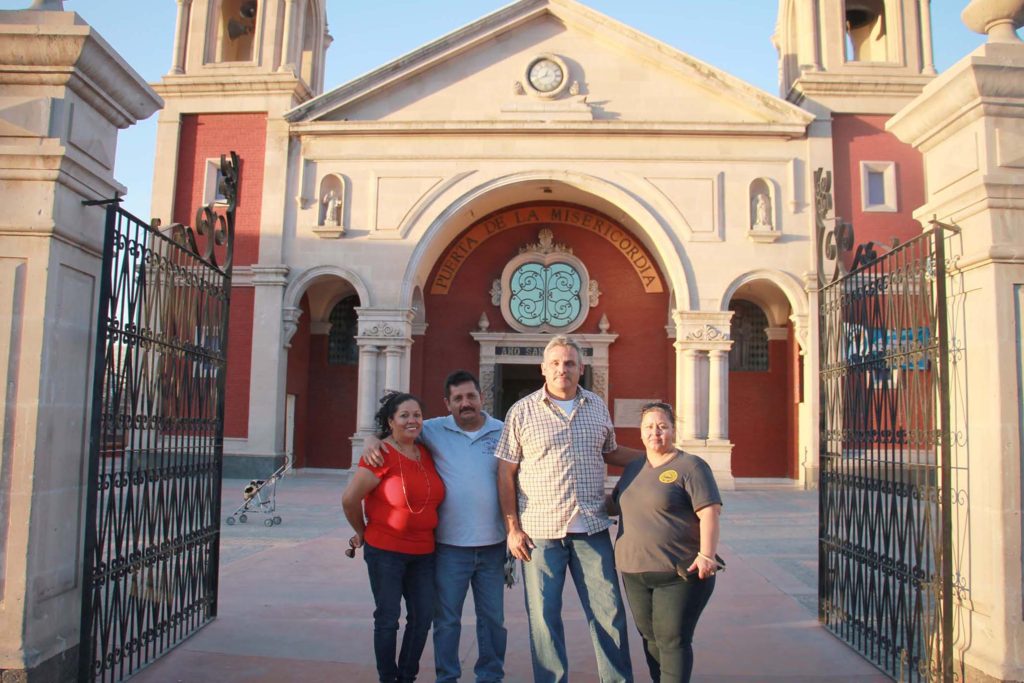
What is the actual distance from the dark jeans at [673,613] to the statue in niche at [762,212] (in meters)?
14.6

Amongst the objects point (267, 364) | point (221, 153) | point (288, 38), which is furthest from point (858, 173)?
point (221, 153)

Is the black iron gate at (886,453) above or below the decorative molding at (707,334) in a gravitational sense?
below

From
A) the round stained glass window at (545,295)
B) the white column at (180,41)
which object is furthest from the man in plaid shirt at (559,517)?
the white column at (180,41)

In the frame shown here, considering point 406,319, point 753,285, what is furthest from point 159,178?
point 753,285

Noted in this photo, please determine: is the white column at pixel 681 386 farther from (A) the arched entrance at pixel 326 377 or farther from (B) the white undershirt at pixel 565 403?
(B) the white undershirt at pixel 565 403

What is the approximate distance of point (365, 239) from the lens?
1802 cm

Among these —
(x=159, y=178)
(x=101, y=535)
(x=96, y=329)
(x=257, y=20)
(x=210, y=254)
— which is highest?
(x=257, y=20)

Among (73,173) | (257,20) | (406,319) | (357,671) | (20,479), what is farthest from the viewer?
(257,20)

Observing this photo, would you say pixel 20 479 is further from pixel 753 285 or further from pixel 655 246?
pixel 753 285

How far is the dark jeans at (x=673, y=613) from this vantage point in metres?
3.88

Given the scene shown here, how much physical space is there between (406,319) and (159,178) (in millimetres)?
6650

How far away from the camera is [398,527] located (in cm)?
417

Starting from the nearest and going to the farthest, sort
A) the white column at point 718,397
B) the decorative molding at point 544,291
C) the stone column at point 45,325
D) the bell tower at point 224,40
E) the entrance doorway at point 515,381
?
the stone column at point 45,325 → the white column at point 718,397 → the bell tower at point 224,40 → the entrance doorway at point 515,381 → the decorative molding at point 544,291

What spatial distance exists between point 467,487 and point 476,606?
605mm
